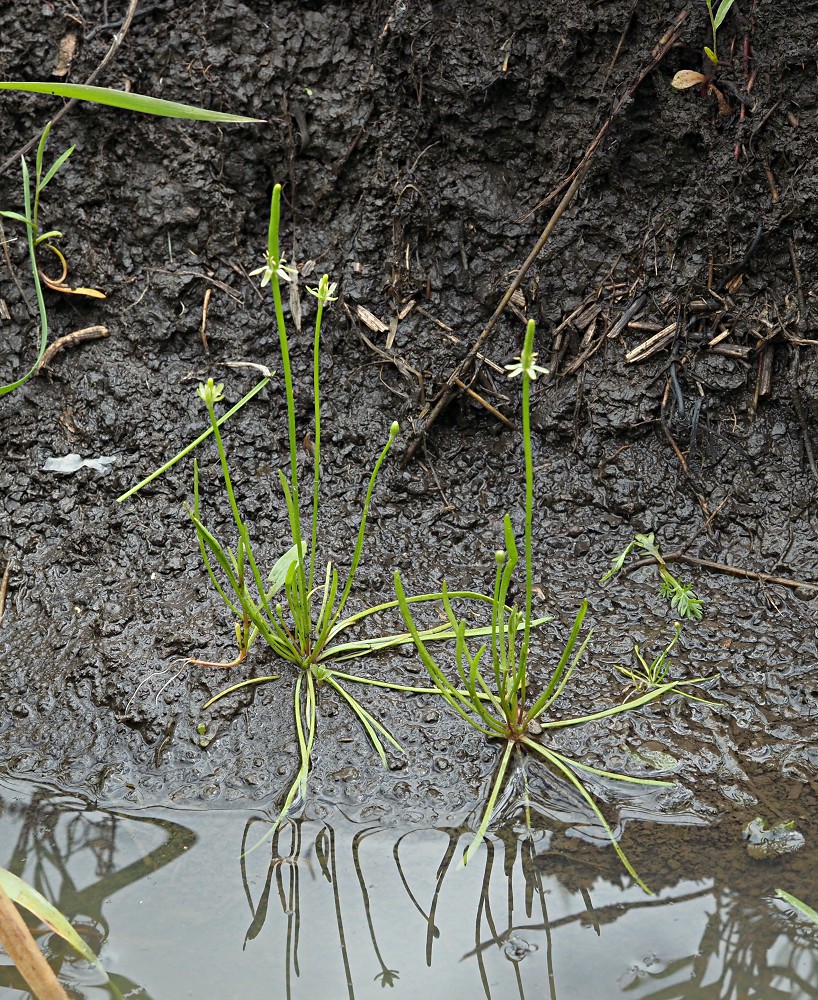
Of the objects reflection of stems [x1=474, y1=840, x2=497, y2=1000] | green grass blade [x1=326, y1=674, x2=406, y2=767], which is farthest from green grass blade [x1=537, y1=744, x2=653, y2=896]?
green grass blade [x1=326, y1=674, x2=406, y2=767]

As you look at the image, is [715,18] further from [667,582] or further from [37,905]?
[37,905]

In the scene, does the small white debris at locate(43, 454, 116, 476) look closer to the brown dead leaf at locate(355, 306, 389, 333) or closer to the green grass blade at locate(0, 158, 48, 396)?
the green grass blade at locate(0, 158, 48, 396)

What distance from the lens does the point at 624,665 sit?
2047 millimetres

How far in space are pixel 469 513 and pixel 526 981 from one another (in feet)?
3.71

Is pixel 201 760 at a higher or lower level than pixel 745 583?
lower

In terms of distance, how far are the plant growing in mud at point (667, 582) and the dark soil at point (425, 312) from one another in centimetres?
3

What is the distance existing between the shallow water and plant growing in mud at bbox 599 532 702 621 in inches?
21.3

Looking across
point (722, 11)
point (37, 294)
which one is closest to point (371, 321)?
point (37, 294)

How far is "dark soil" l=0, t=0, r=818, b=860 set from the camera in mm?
2188

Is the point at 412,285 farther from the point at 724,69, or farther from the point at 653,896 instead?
the point at 653,896

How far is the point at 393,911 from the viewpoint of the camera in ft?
5.52

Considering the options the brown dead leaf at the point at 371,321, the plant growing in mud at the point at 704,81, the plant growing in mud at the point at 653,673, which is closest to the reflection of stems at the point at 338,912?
the plant growing in mud at the point at 653,673

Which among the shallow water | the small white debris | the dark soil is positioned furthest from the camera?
the small white debris

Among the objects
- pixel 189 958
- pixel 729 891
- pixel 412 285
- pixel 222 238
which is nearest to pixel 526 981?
pixel 729 891
